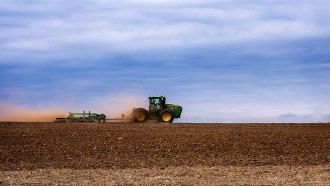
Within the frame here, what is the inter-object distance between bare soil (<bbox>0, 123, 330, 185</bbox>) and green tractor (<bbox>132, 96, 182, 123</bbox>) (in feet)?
32.7

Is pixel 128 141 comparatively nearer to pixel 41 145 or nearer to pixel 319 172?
pixel 41 145

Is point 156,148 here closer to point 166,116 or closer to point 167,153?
point 167,153

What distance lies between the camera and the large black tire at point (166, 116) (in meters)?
39.7

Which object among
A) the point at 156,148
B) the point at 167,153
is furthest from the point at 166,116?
the point at 167,153

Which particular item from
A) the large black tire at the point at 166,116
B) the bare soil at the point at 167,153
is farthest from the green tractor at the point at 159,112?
the bare soil at the point at 167,153

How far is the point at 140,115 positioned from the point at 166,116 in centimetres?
200

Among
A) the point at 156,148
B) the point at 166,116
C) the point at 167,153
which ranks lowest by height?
the point at 167,153

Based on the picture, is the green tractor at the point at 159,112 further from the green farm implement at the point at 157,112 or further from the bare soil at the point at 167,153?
the bare soil at the point at 167,153

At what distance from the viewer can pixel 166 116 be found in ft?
131

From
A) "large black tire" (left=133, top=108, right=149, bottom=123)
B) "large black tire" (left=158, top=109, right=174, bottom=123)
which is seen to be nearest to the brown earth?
"large black tire" (left=158, top=109, right=174, bottom=123)

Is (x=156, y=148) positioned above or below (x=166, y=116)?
below

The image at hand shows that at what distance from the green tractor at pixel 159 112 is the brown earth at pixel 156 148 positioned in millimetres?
10231

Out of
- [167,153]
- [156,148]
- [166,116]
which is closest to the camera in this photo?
[167,153]

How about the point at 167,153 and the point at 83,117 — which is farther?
the point at 83,117
